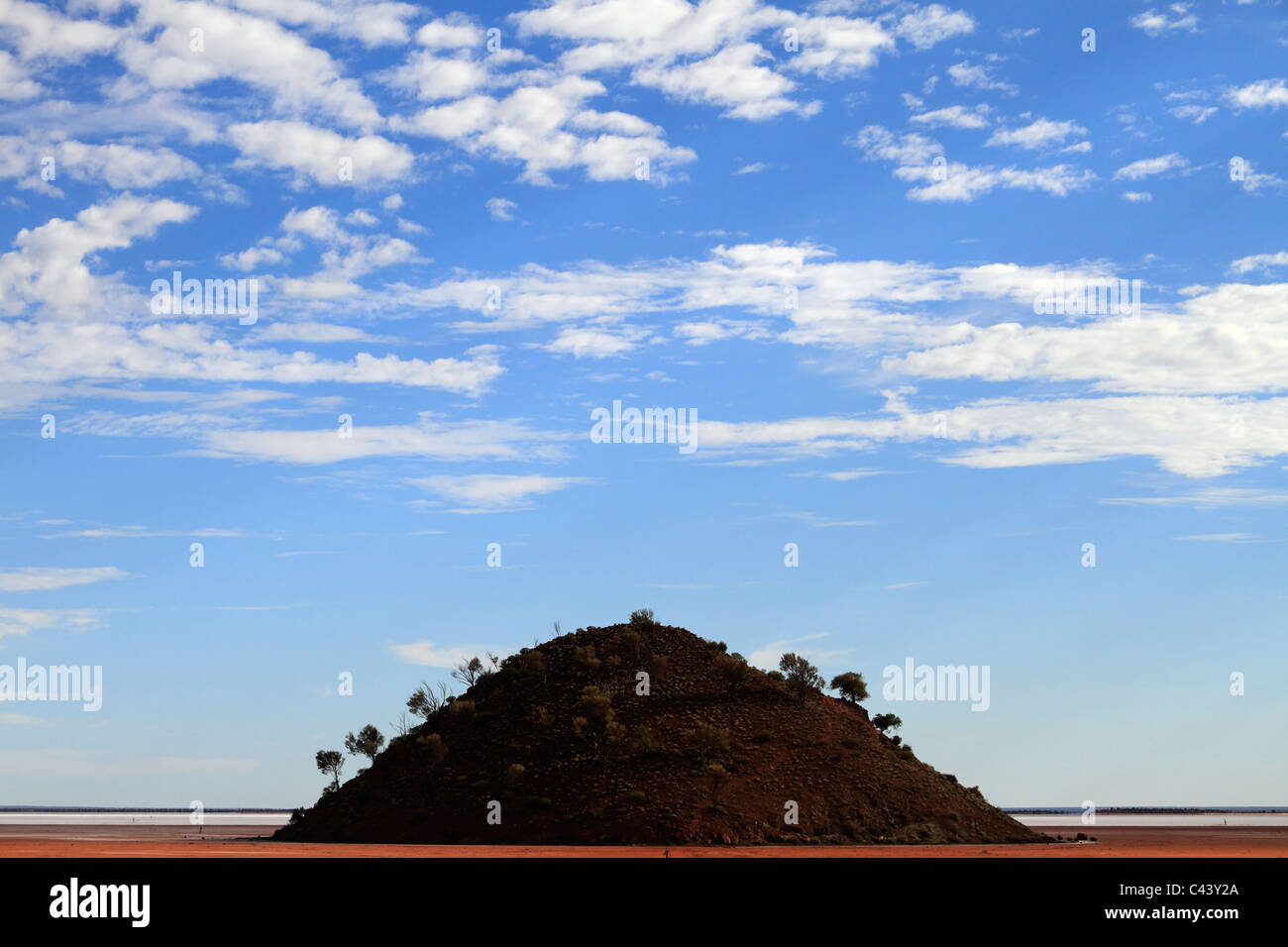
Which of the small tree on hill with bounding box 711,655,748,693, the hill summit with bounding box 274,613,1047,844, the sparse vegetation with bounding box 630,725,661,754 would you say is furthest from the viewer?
the small tree on hill with bounding box 711,655,748,693

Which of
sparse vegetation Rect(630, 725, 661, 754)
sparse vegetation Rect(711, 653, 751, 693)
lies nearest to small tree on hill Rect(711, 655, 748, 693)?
sparse vegetation Rect(711, 653, 751, 693)

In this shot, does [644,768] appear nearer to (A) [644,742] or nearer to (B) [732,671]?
(A) [644,742]

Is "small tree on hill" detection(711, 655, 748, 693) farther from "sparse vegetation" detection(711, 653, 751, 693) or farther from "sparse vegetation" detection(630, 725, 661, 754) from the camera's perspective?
"sparse vegetation" detection(630, 725, 661, 754)

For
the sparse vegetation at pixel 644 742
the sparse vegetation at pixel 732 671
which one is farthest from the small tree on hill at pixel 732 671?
the sparse vegetation at pixel 644 742

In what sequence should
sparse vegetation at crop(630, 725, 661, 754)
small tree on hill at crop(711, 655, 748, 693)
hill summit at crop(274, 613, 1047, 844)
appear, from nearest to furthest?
hill summit at crop(274, 613, 1047, 844), sparse vegetation at crop(630, 725, 661, 754), small tree on hill at crop(711, 655, 748, 693)

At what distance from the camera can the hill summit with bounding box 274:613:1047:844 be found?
63.9m

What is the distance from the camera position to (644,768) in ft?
224

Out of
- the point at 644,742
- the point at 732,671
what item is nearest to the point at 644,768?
the point at 644,742

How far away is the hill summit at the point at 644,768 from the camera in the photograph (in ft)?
210
